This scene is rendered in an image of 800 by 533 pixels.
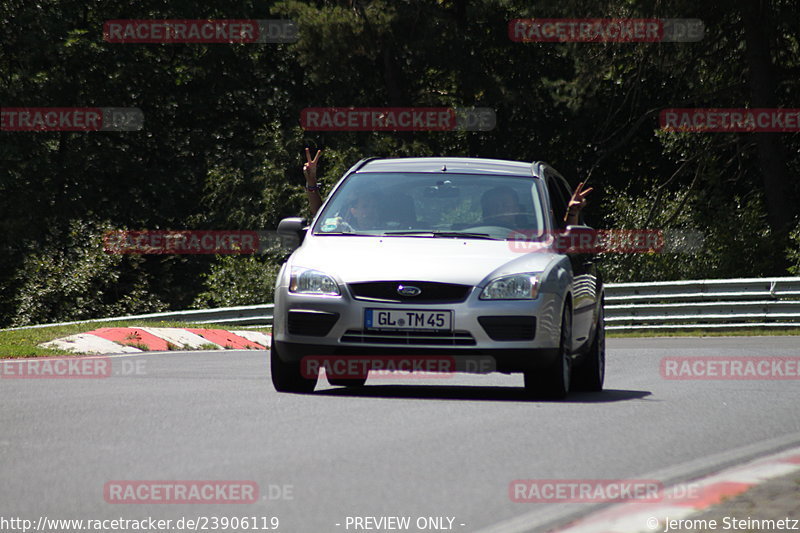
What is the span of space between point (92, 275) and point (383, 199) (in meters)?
24.0

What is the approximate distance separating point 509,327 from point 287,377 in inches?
68.8

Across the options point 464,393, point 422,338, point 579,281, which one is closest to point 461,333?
point 422,338

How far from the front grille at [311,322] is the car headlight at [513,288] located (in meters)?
1.10

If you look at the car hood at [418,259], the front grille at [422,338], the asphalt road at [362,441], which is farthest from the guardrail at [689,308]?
the front grille at [422,338]

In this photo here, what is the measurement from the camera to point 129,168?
42.2 m

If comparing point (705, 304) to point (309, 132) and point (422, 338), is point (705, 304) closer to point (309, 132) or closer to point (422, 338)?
point (422, 338)

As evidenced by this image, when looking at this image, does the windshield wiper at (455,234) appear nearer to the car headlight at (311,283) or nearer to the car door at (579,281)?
the car door at (579,281)

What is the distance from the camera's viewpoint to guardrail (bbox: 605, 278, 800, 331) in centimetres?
2572

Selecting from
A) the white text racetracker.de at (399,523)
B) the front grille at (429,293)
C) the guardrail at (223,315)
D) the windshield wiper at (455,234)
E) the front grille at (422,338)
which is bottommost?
the guardrail at (223,315)

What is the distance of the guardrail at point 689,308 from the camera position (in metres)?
25.8

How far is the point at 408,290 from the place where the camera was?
10.8m

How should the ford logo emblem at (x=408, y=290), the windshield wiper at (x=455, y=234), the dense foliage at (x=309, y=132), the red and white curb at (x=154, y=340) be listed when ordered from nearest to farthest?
the ford logo emblem at (x=408, y=290) < the windshield wiper at (x=455, y=234) < the red and white curb at (x=154, y=340) < the dense foliage at (x=309, y=132)

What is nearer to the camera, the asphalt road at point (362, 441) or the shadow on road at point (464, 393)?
the asphalt road at point (362, 441)

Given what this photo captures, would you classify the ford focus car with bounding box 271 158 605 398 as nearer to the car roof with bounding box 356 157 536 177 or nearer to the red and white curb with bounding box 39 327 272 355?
the car roof with bounding box 356 157 536 177
